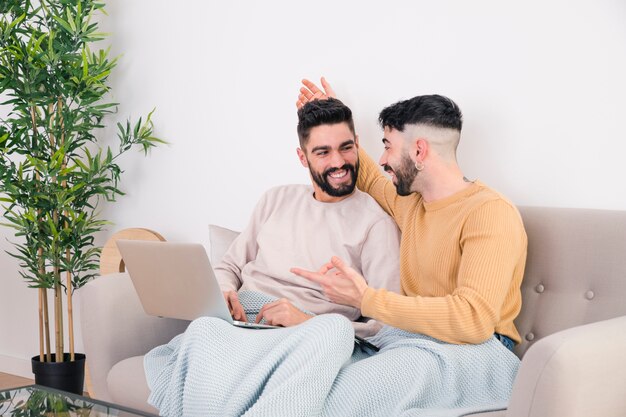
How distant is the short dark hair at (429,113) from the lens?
2.35m

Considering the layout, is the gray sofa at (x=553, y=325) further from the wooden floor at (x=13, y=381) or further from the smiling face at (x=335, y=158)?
the wooden floor at (x=13, y=381)

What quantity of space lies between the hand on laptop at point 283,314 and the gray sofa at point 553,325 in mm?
410

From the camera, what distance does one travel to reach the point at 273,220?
281cm

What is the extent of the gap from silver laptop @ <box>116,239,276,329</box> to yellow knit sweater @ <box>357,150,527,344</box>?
43 cm

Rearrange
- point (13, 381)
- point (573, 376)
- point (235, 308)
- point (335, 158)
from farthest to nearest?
point (13, 381) < point (335, 158) < point (235, 308) < point (573, 376)

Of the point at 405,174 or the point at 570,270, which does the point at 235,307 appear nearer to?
the point at 405,174

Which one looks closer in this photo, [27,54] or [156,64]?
[27,54]

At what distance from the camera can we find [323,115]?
2.68m

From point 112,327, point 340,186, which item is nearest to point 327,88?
point 340,186

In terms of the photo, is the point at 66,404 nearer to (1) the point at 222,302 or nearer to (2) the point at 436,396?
(1) the point at 222,302

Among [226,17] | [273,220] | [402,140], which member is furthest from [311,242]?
[226,17]

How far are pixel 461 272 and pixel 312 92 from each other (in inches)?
46.5

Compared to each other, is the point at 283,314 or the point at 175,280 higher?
the point at 175,280

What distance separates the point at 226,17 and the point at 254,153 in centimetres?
63
